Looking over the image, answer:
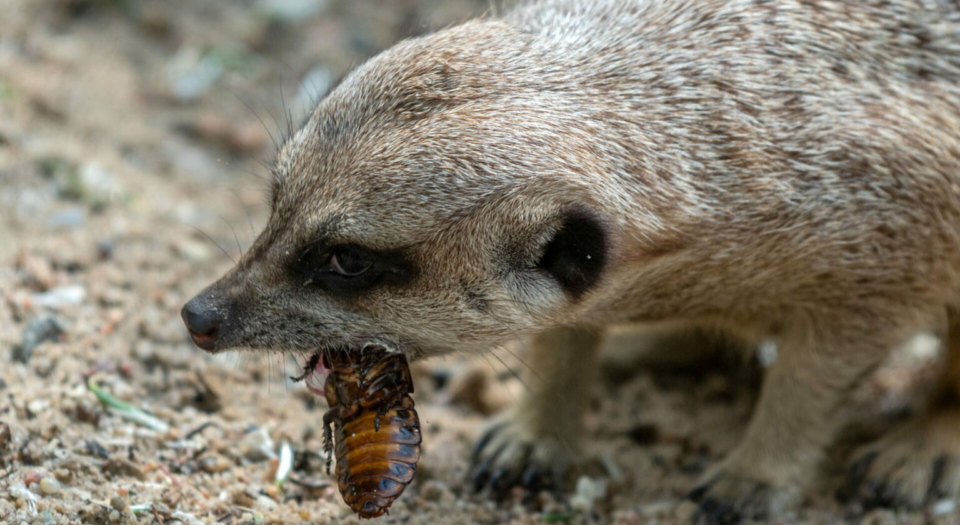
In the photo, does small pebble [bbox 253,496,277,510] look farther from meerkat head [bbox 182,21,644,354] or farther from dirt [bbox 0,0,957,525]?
meerkat head [bbox 182,21,644,354]

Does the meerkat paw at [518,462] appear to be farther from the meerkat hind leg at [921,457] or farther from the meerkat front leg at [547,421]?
the meerkat hind leg at [921,457]

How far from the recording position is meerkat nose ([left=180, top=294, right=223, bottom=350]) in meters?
3.51

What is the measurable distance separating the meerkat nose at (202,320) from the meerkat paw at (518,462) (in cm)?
154

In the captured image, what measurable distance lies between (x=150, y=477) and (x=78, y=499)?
371 mm

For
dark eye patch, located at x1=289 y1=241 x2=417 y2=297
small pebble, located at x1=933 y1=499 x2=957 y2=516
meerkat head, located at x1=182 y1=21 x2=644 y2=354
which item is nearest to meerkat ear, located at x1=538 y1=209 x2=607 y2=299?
meerkat head, located at x1=182 y1=21 x2=644 y2=354

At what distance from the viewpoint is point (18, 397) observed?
12.7 ft

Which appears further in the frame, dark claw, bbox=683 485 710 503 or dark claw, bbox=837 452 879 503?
dark claw, bbox=837 452 879 503

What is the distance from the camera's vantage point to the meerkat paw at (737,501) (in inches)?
174

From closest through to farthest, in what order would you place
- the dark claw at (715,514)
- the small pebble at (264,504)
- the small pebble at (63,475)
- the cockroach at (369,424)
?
the cockroach at (369,424)
the small pebble at (63,475)
the small pebble at (264,504)
the dark claw at (715,514)

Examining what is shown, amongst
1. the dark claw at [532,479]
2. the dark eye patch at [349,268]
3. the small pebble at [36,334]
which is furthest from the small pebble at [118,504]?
the dark claw at [532,479]

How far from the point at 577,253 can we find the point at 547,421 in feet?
5.01

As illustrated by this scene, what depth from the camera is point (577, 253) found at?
3447 mm

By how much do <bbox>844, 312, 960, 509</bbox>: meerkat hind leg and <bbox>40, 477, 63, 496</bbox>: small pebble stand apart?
350cm

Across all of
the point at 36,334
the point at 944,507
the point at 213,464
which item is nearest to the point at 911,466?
the point at 944,507
